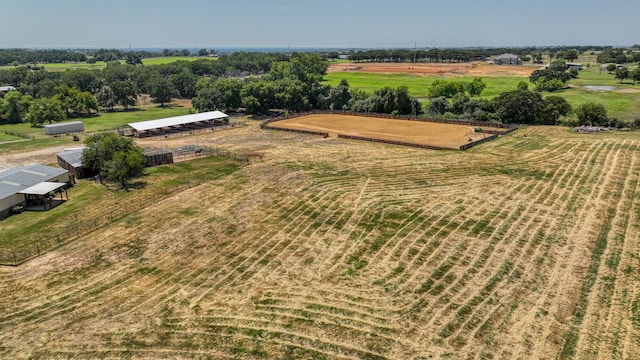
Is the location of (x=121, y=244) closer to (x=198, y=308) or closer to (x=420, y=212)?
(x=198, y=308)

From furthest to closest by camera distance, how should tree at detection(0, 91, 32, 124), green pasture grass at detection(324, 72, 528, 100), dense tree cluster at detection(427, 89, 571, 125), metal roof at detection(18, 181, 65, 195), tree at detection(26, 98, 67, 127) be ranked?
1. green pasture grass at detection(324, 72, 528, 100)
2. tree at detection(0, 91, 32, 124)
3. tree at detection(26, 98, 67, 127)
4. dense tree cluster at detection(427, 89, 571, 125)
5. metal roof at detection(18, 181, 65, 195)

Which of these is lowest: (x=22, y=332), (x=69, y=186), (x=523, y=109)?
(x=22, y=332)

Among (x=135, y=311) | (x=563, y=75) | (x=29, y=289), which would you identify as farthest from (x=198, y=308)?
(x=563, y=75)

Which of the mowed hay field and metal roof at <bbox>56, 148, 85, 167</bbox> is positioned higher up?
metal roof at <bbox>56, 148, 85, 167</bbox>

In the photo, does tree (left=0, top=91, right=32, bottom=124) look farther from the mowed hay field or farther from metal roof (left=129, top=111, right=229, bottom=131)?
the mowed hay field

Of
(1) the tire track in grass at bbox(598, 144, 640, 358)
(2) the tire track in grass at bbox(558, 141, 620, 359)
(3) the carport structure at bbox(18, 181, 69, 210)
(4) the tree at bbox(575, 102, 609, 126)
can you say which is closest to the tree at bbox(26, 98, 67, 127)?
(3) the carport structure at bbox(18, 181, 69, 210)

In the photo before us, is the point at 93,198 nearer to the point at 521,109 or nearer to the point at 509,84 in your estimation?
the point at 521,109

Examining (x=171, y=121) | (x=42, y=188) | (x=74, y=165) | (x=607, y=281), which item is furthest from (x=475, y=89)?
(x=42, y=188)
